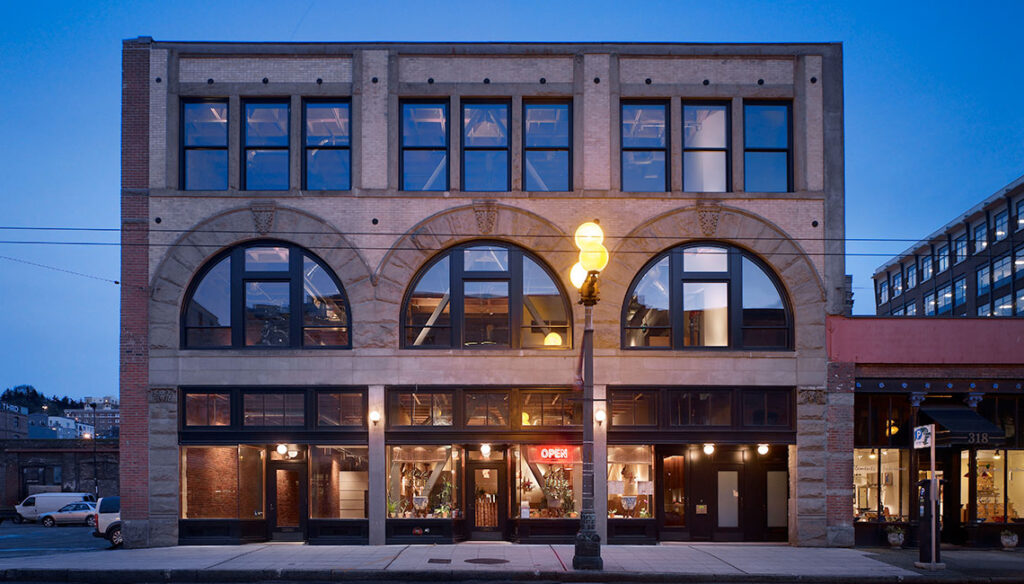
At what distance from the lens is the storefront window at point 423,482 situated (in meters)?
19.3

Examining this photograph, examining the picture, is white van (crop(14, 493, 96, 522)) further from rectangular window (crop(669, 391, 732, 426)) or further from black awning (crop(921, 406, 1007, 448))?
black awning (crop(921, 406, 1007, 448))

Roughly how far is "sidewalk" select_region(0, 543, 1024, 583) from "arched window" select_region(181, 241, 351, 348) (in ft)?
16.9

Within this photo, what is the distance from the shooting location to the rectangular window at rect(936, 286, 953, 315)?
6700cm

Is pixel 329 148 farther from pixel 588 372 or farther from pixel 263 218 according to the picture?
pixel 588 372

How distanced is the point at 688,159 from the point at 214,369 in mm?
13353

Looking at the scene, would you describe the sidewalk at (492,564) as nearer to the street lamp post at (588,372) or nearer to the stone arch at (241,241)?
the street lamp post at (588,372)

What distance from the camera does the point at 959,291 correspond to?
6612 cm

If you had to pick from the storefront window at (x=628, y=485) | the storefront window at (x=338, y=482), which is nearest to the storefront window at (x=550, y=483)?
the storefront window at (x=628, y=485)

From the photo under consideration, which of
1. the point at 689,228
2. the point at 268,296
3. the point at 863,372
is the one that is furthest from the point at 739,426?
the point at 268,296

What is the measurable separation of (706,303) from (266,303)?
11354 mm

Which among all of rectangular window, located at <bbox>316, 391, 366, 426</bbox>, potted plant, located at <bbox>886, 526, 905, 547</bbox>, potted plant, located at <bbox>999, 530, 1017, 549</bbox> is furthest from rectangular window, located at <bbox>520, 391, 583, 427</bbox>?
potted plant, located at <bbox>999, 530, 1017, 549</bbox>

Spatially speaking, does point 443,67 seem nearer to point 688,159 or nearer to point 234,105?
point 234,105

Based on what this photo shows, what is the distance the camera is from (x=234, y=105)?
1981 centimetres

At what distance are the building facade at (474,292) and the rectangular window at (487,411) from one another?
57 millimetres
